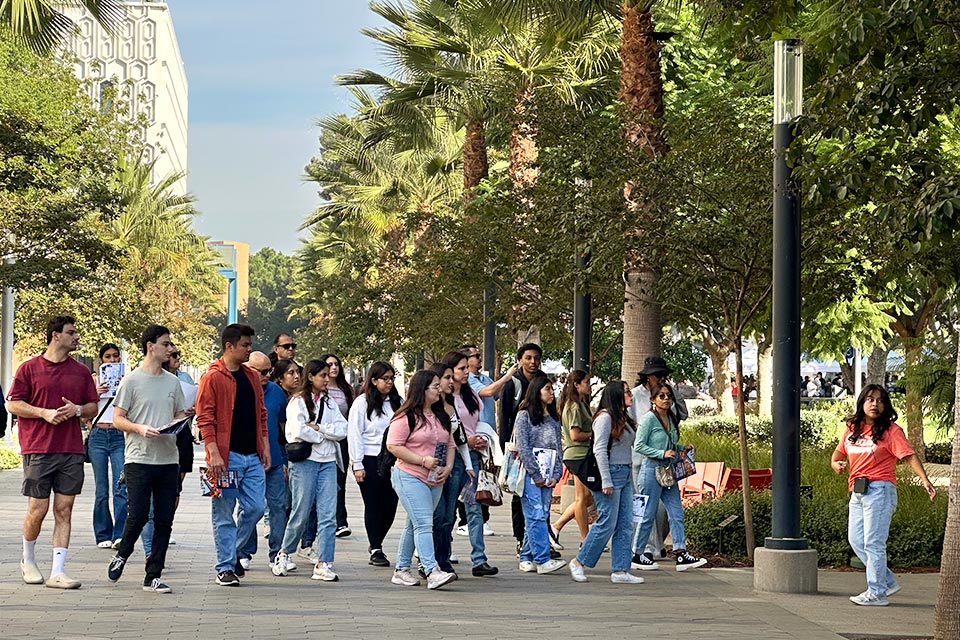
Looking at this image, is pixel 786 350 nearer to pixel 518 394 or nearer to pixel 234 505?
pixel 518 394

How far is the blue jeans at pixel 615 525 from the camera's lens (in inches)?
453

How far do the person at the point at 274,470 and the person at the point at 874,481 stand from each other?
429cm

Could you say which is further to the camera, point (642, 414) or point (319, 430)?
point (642, 414)

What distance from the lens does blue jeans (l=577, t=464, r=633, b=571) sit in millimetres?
11500

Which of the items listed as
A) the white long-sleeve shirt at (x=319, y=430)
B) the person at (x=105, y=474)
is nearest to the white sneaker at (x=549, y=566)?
the white long-sleeve shirt at (x=319, y=430)

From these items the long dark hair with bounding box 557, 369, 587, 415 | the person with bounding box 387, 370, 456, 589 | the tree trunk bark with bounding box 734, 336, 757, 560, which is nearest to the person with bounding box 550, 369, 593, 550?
the long dark hair with bounding box 557, 369, 587, 415

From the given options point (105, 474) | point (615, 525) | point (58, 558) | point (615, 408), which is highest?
point (615, 408)

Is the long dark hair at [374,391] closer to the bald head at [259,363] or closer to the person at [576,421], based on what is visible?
the bald head at [259,363]

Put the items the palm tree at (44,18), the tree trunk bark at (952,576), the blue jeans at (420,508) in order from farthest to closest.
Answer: the palm tree at (44,18) → the blue jeans at (420,508) → the tree trunk bark at (952,576)

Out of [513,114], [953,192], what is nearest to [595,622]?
[953,192]

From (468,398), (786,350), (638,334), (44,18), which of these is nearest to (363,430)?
(468,398)

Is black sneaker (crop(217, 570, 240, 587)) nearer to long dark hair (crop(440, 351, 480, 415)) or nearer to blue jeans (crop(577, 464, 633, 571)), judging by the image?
long dark hair (crop(440, 351, 480, 415))

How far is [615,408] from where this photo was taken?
11.8 m

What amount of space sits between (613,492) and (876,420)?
6.98 ft
